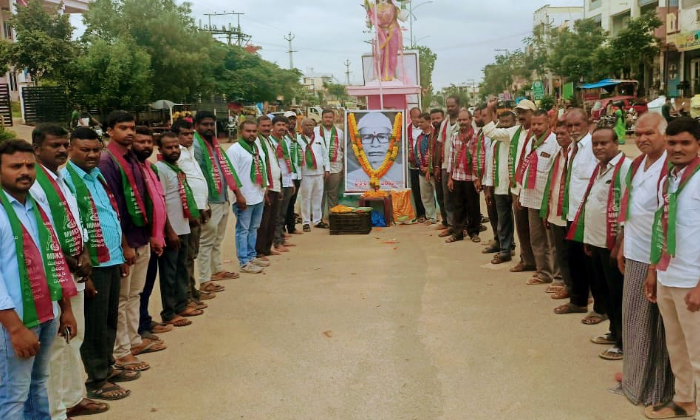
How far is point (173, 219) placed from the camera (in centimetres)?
588

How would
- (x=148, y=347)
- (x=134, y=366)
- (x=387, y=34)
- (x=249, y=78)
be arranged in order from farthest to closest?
(x=249, y=78), (x=387, y=34), (x=148, y=347), (x=134, y=366)

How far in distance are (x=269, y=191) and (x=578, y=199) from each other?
453 cm

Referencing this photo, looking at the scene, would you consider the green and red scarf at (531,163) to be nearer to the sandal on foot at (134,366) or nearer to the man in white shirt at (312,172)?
the sandal on foot at (134,366)

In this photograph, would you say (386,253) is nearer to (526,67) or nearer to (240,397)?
(240,397)

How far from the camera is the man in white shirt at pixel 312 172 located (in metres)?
11.1

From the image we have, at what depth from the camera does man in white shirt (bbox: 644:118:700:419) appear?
350cm

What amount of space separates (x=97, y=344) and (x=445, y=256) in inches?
206

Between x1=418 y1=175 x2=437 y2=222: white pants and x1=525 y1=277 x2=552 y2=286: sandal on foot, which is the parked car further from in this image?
x1=525 y1=277 x2=552 y2=286: sandal on foot

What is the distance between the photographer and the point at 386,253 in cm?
906

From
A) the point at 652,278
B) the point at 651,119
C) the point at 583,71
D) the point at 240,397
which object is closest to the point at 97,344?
the point at 240,397

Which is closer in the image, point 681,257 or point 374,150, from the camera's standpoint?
point 681,257

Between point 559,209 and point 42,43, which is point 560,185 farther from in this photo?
point 42,43

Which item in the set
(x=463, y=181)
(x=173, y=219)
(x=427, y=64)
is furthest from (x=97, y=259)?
(x=427, y=64)

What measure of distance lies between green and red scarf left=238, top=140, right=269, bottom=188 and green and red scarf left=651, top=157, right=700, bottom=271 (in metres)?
5.17
